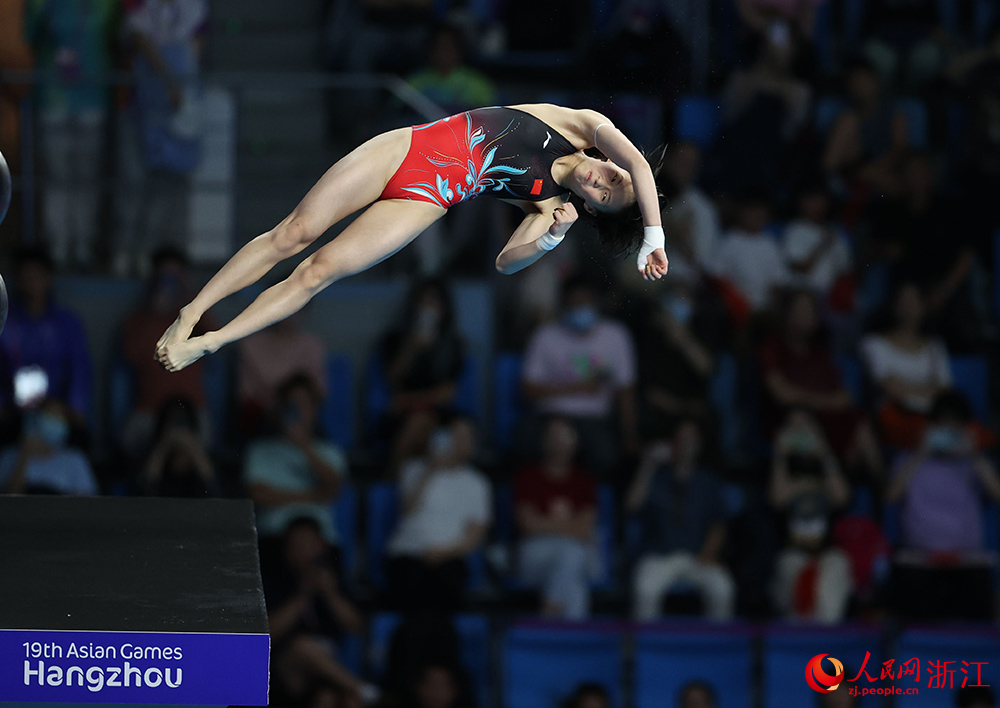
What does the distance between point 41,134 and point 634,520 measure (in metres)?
4.38

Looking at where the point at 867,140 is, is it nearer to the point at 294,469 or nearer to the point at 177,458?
the point at 294,469

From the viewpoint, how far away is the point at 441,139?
16.8 ft

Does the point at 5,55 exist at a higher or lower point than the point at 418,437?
higher

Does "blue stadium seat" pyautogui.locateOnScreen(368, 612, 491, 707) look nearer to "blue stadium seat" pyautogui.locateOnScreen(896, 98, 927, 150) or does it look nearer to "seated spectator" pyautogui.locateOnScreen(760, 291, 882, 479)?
"seated spectator" pyautogui.locateOnScreen(760, 291, 882, 479)

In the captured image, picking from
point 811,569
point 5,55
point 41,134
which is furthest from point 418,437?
point 5,55

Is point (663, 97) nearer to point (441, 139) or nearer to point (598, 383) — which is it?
point (598, 383)

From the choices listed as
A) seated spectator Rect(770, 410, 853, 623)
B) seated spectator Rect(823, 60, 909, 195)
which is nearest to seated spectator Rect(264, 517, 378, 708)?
seated spectator Rect(770, 410, 853, 623)

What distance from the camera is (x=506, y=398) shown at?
862 cm

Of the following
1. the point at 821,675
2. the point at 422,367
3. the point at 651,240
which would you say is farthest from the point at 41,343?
the point at 821,675

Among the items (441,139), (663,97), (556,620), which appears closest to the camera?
(441,139)

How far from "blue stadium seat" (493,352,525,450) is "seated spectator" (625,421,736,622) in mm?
954

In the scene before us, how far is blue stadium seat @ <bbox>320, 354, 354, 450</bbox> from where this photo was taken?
333 inches

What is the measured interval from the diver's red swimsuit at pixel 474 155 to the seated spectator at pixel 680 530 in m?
3.36

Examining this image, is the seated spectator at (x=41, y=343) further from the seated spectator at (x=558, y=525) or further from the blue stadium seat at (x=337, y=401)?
the seated spectator at (x=558, y=525)
